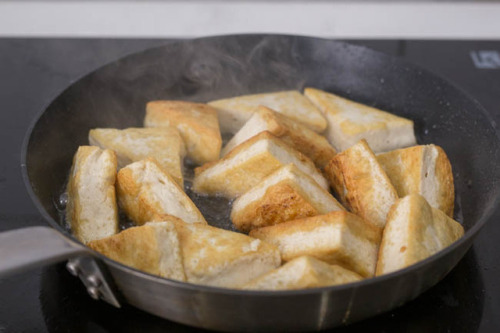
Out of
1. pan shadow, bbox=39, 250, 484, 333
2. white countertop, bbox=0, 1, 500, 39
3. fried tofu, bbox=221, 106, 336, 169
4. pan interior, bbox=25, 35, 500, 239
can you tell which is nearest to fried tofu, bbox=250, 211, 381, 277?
pan shadow, bbox=39, 250, 484, 333

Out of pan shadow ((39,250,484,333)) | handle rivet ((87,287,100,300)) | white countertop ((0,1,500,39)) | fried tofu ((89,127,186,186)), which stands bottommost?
pan shadow ((39,250,484,333))

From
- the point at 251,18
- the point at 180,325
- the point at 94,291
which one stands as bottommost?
the point at 180,325

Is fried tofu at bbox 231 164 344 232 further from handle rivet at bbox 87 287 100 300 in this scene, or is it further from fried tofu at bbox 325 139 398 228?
handle rivet at bbox 87 287 100 300

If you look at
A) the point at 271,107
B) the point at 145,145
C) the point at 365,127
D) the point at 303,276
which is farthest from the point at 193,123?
the point at 303,276

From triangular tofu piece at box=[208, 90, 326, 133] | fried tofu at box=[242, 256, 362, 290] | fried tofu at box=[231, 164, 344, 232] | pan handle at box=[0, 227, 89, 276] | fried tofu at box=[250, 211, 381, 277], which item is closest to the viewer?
pan handle at box=[0, 227, 89, 276]

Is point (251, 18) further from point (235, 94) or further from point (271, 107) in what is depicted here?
point (271, 107)

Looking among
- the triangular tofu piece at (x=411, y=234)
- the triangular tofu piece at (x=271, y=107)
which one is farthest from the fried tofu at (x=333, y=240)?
the triangular tofu piece at (x=271, y=107)
